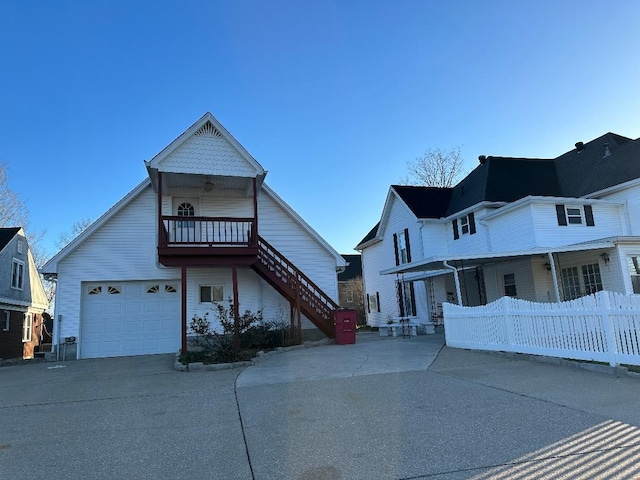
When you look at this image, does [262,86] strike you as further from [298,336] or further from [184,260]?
[298,336]

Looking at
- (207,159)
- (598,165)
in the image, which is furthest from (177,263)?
(598,165)

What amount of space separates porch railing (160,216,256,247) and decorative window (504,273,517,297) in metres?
12.3

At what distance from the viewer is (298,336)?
1395 cm

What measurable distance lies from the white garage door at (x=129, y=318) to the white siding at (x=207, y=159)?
4.11 m

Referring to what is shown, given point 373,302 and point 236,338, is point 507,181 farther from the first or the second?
point 236,338

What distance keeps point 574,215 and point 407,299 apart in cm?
1022

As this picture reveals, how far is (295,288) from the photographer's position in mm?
14219

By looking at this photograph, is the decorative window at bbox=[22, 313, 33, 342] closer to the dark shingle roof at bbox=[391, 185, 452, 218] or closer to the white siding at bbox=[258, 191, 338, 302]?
the white siding at bbox=[258, 191, 338, 302]

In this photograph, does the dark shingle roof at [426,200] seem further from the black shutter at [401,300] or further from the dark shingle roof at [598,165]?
the dark shingle roof at [598,165]

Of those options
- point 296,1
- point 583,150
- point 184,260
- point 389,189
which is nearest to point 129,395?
point 184,260

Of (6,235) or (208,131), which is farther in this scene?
(6,235)

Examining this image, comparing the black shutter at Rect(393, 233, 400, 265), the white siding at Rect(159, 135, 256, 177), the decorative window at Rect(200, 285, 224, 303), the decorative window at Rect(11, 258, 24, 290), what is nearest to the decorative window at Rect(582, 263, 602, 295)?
the black shutter at Rect(393, 233, 400, 265)

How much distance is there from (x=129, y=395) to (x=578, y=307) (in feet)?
27.8

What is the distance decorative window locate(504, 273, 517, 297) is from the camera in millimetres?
19575
